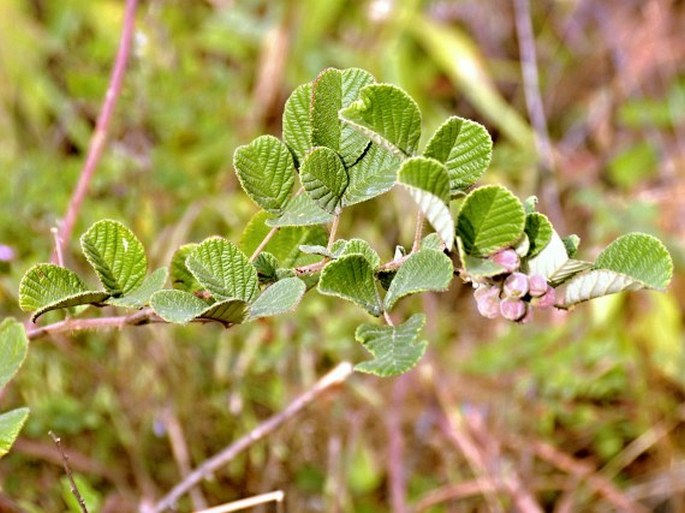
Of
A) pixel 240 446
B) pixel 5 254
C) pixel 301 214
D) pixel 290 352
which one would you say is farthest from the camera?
pixel 290 352

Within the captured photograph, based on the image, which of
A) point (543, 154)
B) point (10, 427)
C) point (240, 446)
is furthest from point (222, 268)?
point (543, 154)

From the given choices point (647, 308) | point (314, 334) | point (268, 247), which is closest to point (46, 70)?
point (314, 334)

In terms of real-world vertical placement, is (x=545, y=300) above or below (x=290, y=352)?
above

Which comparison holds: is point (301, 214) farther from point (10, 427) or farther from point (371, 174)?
point (10, 427)

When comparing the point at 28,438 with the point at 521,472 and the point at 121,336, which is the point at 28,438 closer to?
the point at 121,336

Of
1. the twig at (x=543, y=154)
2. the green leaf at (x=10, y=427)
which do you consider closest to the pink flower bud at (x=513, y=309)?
the green leaf at (x=10, y=427)

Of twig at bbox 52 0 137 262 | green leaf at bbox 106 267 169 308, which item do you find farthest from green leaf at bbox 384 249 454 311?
twig at bbox 52 0 137 262
